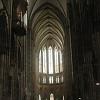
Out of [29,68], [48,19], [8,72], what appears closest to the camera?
[8,72]

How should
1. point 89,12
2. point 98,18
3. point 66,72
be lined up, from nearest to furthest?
point 98,18, point 89,12, point 66,72

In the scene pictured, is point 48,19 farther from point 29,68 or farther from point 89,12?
point 89,12

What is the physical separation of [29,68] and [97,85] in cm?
1882

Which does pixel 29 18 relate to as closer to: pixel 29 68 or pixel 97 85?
pixel 29 68

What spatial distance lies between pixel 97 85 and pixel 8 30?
328 inches

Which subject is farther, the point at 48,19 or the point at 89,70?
the point at 48,19

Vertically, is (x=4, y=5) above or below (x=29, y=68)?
above

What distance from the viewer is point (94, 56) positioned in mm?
20453

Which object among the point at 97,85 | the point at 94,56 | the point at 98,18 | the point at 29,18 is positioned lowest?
the point at 97,85

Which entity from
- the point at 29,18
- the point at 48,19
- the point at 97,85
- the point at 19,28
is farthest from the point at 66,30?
the point at 97,85

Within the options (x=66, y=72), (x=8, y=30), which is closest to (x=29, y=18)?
(x=66, y=72)

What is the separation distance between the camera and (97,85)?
19.4 meters

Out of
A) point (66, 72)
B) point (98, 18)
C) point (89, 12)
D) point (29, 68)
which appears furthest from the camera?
point (66, 72)

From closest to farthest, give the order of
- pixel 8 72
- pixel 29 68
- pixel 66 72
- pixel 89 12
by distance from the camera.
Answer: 1. pixel 89 12
2. pixel 8 72
3. pixel 29 68
4. pixel 66 72
